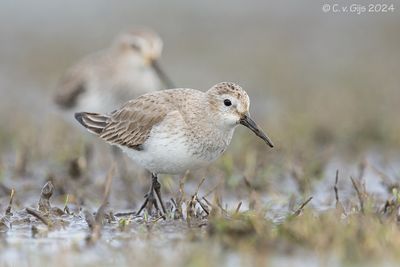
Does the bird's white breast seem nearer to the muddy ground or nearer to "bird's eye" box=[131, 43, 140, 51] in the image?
the muddy ground

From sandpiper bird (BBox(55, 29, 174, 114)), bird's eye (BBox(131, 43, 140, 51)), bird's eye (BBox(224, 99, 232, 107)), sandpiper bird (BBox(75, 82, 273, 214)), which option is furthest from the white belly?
bird's eye (BBox(131, 43, 140, 51))

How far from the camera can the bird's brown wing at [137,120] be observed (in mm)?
7625

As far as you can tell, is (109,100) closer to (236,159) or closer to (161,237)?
(236,159)

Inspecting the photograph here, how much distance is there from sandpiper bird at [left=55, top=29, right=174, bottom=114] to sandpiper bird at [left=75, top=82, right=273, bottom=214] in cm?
344

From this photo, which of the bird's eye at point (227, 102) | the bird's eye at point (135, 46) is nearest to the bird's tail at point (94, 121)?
the bird's eye at point (227, 102)

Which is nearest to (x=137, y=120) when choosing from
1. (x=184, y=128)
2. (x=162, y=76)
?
(x=184, y=128)

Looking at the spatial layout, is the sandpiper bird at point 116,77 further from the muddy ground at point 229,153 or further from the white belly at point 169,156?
the white belly at point 169,156

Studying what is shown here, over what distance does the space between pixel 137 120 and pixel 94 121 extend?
774 millimetres

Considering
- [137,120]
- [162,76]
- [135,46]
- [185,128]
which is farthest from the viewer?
[135,46]

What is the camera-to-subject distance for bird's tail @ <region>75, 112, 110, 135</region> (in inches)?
329

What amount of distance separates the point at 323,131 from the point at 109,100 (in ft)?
9.21

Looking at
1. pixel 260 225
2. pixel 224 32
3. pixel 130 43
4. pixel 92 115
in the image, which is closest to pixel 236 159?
pixel 92 115

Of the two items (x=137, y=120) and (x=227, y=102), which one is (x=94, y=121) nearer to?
(x=137, y=120)

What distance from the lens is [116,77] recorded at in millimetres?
11445
